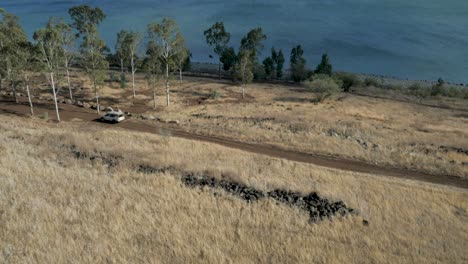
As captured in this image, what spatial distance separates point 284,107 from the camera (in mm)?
61281

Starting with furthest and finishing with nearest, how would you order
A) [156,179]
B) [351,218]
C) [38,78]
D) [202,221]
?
[38,78] → [156,179] → [351,218] → [202,221]

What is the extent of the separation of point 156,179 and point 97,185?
138 inches

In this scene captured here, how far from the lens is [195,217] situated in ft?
53.5

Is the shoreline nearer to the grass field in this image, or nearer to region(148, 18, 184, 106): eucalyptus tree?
the grass field

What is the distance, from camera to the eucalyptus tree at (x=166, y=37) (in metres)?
53.9

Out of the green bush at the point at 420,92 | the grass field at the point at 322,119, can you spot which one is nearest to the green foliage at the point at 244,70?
the grass field at the point at 322,119

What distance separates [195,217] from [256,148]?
18.2 m

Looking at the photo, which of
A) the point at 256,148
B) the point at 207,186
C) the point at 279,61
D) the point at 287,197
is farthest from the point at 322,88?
the point at 207,186

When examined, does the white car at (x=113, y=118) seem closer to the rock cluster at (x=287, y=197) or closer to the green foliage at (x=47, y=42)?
the green foliage at (x=47, y=42)

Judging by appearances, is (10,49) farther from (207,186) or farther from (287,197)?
(287,197)

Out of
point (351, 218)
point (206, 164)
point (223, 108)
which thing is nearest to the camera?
point (351, 218)

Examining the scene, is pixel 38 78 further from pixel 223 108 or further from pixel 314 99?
pixel 314 99

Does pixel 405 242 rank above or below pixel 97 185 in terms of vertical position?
below

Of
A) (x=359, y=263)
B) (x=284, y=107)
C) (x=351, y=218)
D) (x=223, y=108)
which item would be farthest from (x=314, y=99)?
(x=359, y=263)
